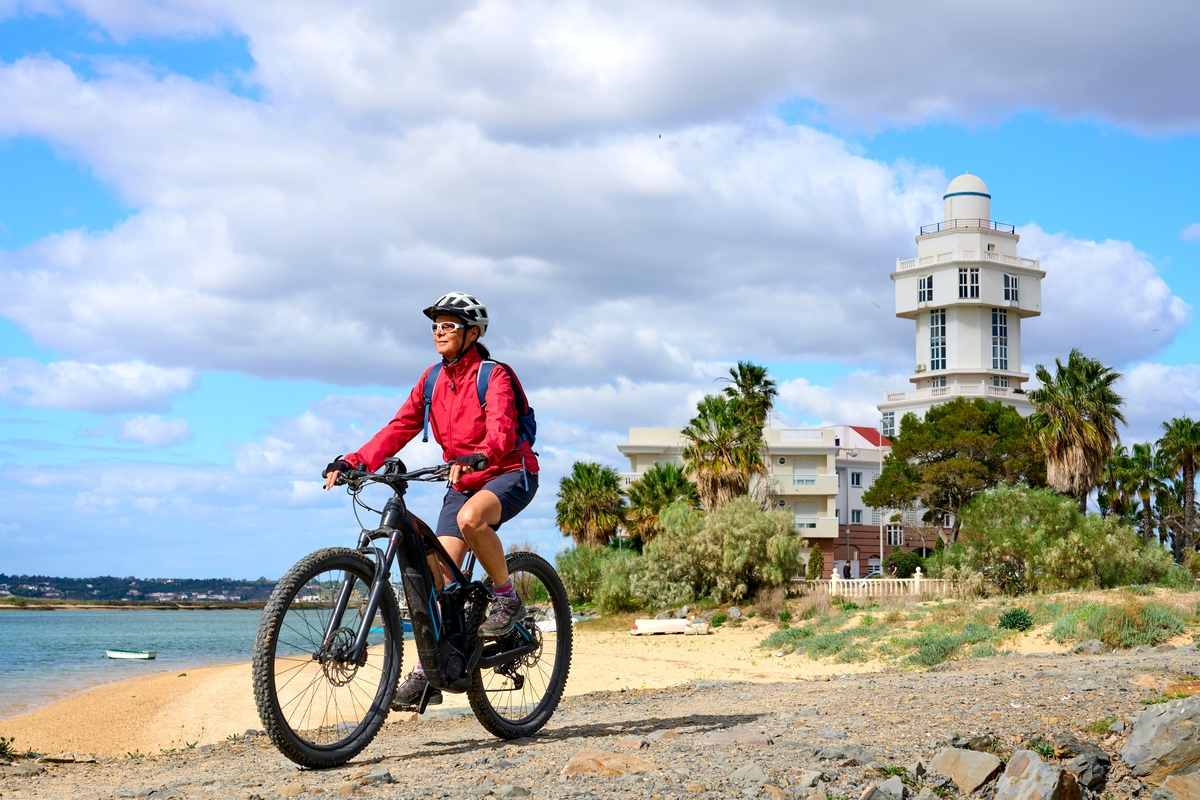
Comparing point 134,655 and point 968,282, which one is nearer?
point 134,655

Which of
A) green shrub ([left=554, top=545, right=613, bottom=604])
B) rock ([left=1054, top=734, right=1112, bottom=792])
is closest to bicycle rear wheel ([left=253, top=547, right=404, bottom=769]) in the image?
rock ([left=1054, top=734, right=1112, bottom=792])

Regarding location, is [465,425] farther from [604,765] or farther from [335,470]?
[604,765]

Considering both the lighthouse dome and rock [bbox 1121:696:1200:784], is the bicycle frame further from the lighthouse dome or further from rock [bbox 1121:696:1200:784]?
the lighthouse dome

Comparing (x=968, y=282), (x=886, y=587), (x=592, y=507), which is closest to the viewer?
(x=886, y=587)

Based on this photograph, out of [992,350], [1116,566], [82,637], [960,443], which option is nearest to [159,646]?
[82,637]

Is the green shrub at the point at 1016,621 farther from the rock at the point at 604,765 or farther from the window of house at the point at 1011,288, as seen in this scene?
the window of house at the point at 1011,288

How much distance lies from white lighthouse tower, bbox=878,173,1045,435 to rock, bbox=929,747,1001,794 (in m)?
79.1

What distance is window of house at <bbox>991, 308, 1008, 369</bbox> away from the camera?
282 ft

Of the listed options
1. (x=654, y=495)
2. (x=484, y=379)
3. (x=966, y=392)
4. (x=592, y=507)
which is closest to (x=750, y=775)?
(x=484, y=379)

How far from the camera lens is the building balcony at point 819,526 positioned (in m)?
75.6

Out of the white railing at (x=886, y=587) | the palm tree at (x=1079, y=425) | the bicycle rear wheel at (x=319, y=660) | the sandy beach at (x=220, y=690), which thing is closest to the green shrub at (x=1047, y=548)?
the white railing at (x=886, y=587)

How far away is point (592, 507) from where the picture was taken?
60.3m

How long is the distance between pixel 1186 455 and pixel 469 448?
65.4 metres

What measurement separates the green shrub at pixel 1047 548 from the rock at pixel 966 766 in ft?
99.2
